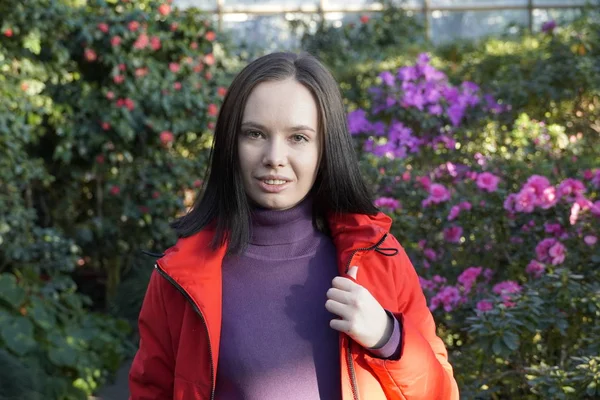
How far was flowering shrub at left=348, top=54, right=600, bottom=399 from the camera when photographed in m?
2.69

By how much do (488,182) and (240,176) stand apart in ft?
6.51

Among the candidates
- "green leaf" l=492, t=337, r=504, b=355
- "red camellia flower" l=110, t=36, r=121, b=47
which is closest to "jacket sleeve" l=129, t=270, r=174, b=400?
"green leaf" l=492, t=337, r=504, b=355

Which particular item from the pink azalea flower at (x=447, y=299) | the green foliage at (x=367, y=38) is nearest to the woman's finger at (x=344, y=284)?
the pink azalea flower at (x=447, y=299)

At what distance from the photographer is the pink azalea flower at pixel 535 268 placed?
3132mm

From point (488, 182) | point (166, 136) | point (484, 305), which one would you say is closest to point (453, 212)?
point (488, 182)

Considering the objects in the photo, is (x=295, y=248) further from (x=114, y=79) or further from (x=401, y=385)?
(x=114, y=79)

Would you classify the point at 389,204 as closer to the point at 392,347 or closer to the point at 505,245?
the point at 505,245

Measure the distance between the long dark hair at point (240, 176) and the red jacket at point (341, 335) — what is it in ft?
0.10

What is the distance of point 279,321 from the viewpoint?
5.09 feet

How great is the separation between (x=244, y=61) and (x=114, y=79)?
1267 mm

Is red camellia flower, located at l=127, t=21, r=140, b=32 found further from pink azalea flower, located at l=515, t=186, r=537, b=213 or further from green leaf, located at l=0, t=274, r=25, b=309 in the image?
pink azalea flower, located at l=515, t=186, r=537, b=213

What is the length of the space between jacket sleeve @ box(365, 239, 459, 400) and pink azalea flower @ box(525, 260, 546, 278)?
1577 mm

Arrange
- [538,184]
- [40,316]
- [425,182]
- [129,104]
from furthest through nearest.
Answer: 1. [129,104]
2. [40,316]
3. [425,182]
4. [538,184]

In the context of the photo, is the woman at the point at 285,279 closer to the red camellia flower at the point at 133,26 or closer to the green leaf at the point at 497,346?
the green leaf at the point at 497,346
